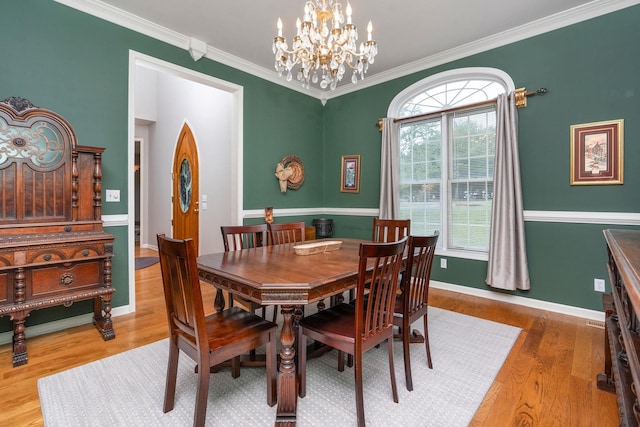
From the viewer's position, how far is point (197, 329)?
1.35 meters

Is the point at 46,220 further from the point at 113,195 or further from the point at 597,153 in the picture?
the point at 597,153

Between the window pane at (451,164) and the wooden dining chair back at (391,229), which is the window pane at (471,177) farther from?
the wooden dining chair back at (391,229)

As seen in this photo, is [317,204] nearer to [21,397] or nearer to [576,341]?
[576,341]

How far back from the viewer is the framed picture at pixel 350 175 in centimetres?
468

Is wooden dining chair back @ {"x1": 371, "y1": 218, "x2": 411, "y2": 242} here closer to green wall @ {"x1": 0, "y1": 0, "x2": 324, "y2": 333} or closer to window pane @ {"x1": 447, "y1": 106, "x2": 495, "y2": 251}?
window pane @ {"x1": 447, "y1": 106, "x2": 495, "y2": 251}

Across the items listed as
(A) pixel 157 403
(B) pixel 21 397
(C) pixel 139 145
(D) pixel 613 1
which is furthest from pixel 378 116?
(C) pixel 139 145

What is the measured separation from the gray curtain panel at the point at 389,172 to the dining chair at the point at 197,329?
9.21 ft

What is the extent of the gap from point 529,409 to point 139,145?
25.5 ft

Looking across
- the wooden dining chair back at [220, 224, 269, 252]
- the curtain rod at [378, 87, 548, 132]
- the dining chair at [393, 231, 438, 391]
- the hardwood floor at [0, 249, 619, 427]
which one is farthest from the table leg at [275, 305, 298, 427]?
the curtain rod at [378, 87, 548, 132]

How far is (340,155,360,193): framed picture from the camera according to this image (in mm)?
4676

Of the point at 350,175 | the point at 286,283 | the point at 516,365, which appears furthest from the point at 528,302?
the point at 286,283

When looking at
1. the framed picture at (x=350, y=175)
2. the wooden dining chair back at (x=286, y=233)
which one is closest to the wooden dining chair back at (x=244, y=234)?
the wooden dining chair back at (x=286, y=233)

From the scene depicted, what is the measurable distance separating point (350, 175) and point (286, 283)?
3.53 m

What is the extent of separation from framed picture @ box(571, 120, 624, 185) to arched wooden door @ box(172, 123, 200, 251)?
500 centimetres
